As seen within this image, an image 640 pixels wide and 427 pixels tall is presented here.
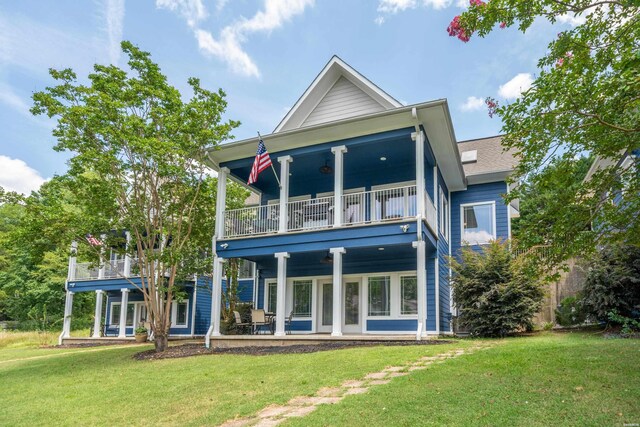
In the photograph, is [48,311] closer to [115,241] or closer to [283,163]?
[115,241]

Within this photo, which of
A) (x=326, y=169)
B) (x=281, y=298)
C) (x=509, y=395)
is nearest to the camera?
(x=509, y=395)

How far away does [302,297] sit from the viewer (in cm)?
1525

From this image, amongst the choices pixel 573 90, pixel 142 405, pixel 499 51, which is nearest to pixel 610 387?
pixel 573 90

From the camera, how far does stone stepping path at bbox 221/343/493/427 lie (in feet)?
16.5

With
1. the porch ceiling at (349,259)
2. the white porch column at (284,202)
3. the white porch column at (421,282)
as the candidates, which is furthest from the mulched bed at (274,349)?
the white porch column at (284,202)

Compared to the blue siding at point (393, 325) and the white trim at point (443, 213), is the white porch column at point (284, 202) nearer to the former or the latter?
the blue siding at point (393, 325)

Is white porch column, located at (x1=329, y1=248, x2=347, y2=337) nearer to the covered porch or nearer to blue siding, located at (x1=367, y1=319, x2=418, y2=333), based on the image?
the covered porch

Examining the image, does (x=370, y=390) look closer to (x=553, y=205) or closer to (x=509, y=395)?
(x=509, y=395)

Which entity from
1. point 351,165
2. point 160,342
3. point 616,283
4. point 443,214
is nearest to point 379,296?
point 443,214

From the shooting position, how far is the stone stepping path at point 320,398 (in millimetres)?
5031

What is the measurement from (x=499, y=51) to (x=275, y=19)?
927 cm

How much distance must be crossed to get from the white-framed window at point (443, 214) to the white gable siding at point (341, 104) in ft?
11.5

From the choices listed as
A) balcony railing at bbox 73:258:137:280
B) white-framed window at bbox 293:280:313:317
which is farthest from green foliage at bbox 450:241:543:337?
balcony railing at bbox 73:258:137:280

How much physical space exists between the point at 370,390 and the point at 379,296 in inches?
331
